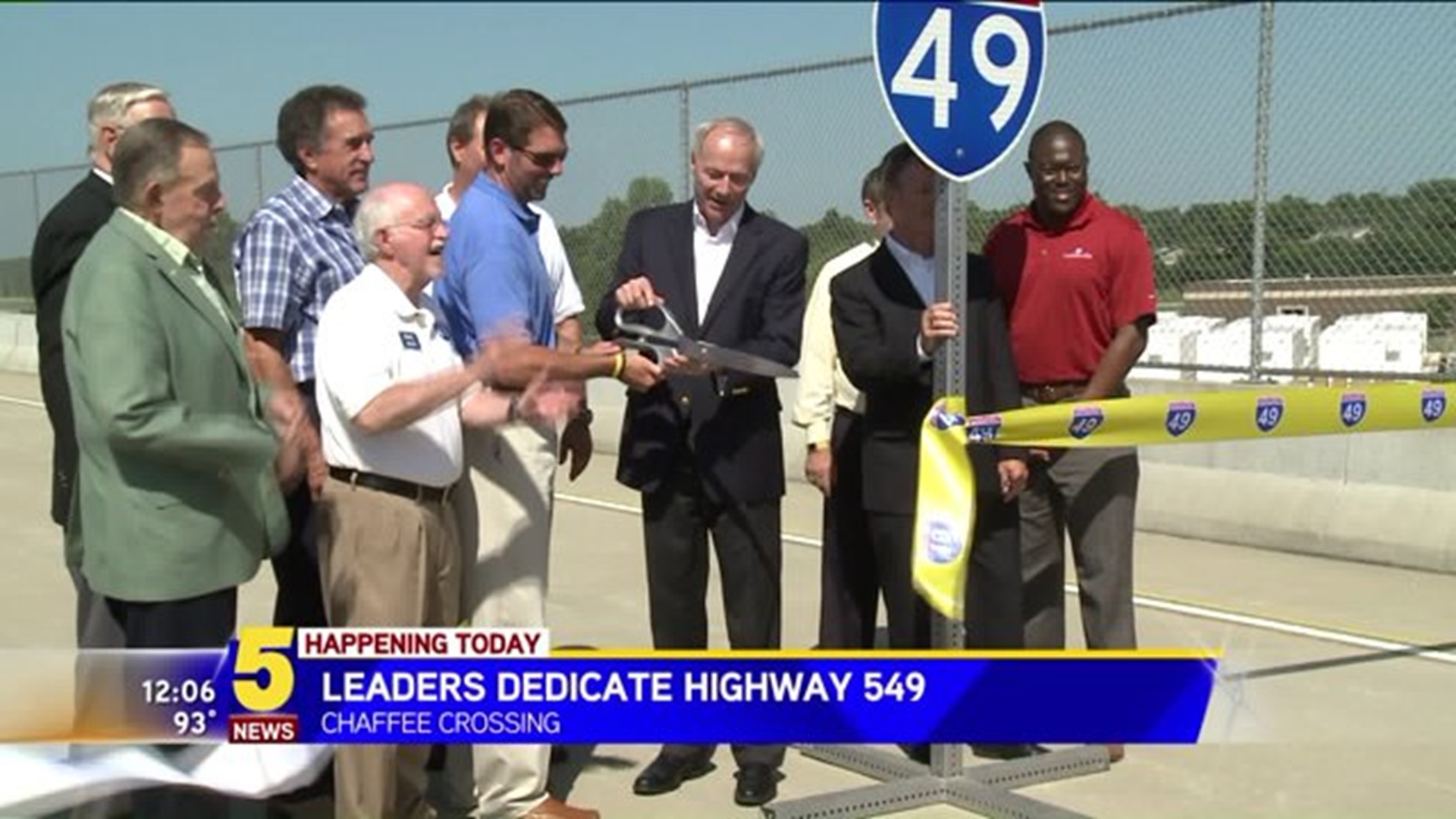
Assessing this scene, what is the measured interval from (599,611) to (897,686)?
11.8 feet

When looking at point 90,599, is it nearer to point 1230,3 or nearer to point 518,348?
point 518,348

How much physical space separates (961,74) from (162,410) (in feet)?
7.19

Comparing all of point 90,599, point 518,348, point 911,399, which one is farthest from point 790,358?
point 90,599

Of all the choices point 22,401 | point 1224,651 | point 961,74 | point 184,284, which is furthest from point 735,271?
point 22,401

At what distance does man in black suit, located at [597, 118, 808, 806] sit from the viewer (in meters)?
4.52

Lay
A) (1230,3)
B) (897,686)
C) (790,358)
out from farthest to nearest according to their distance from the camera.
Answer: (1230,3)
(790,358)
(897,686)

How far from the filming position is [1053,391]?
4934 mm

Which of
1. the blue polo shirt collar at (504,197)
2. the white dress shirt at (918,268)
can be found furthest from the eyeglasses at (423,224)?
the white dress shirt at (918,268)

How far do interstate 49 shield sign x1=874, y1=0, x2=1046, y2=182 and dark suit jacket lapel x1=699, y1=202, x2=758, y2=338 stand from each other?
88cm

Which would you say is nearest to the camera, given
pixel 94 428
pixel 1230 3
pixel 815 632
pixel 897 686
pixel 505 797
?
pixel 94 428

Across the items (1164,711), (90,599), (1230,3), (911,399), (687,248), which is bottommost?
(1164,711)

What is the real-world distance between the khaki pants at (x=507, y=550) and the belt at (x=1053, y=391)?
172 centimetres

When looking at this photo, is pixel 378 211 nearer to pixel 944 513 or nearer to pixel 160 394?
pixel 160 394

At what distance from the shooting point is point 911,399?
4516 mm
